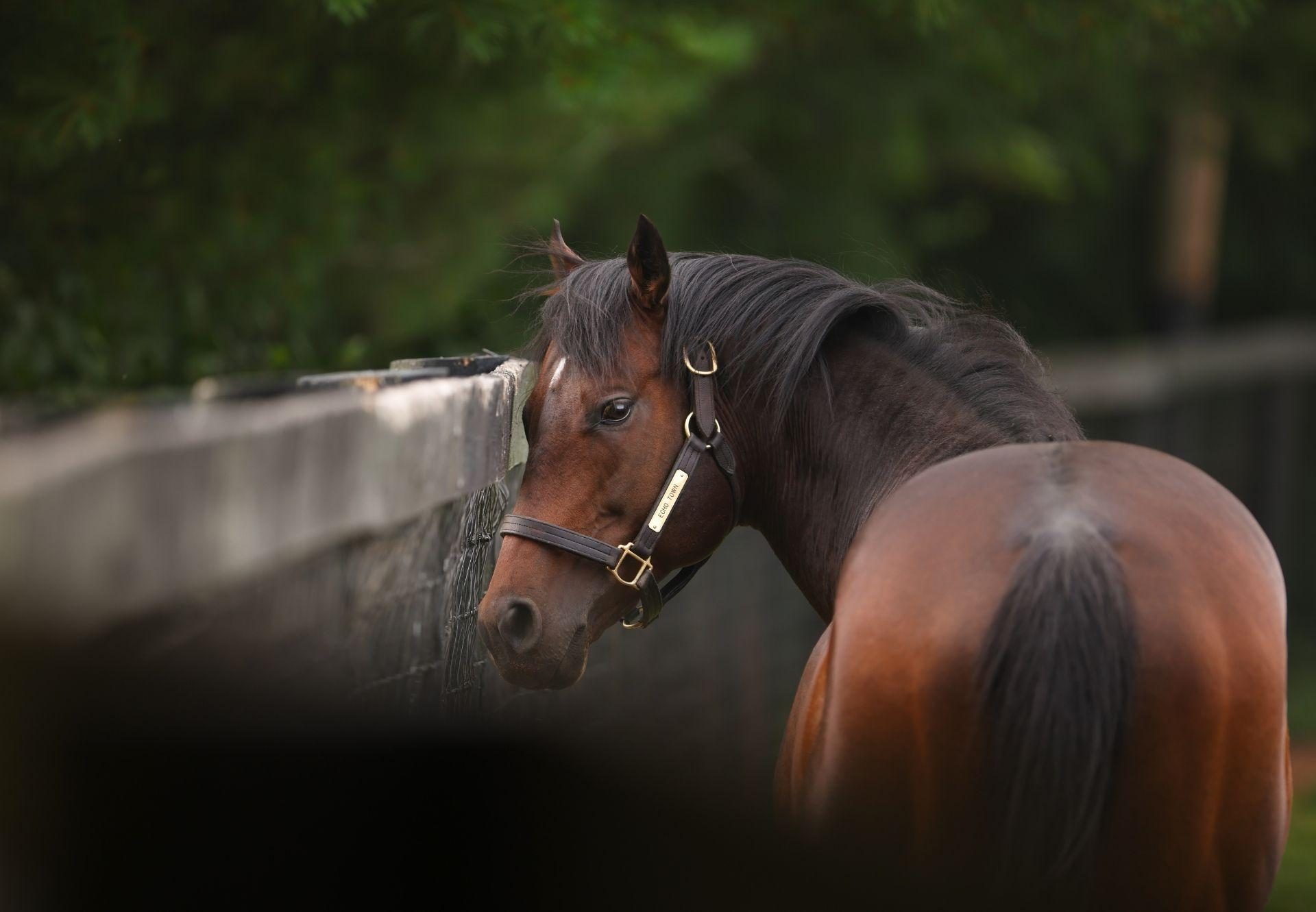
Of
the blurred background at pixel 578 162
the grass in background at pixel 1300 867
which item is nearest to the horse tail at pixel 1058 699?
the blurred background at pixel 578 162

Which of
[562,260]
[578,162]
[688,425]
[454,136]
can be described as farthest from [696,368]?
[578,162]

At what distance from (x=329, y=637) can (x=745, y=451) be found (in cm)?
109

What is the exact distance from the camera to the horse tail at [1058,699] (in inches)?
76.9

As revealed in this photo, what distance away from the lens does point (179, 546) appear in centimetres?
160

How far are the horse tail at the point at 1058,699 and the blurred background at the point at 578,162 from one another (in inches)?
51.7

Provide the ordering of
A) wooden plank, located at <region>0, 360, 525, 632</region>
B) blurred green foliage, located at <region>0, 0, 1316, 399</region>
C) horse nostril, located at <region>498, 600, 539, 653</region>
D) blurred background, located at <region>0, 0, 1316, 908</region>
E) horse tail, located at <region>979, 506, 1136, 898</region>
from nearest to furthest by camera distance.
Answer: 1. wooden plank, located at <region>0, 360, 525, 632</region>
2. horse tail, located at <region>979, 506, 1136, 898</region>
3. horse nostril, located at <region>498, 600, 539, 653</region>
4. blurred green foliage, located at <region>0, 0, 1316, 399</region>
5. blurred background, located at <region>0, 0, 1316, 908</region>

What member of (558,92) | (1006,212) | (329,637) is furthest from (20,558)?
(1006,212)

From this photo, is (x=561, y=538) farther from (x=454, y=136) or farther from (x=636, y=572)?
(x=454, y=136)

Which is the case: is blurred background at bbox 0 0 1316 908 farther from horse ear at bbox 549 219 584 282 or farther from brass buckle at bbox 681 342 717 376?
brass buckle at bbox 681 342 717 376

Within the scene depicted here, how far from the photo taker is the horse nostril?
2801 mm

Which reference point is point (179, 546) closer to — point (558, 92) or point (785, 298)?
point (785, 298)

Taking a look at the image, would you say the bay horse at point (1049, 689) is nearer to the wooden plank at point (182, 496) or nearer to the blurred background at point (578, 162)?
the wooden plank at point (182, 496)

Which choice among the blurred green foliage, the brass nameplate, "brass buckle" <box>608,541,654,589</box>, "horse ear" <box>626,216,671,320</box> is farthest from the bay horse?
the blurred green foliage

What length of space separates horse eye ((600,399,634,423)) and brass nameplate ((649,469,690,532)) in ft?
0.52
